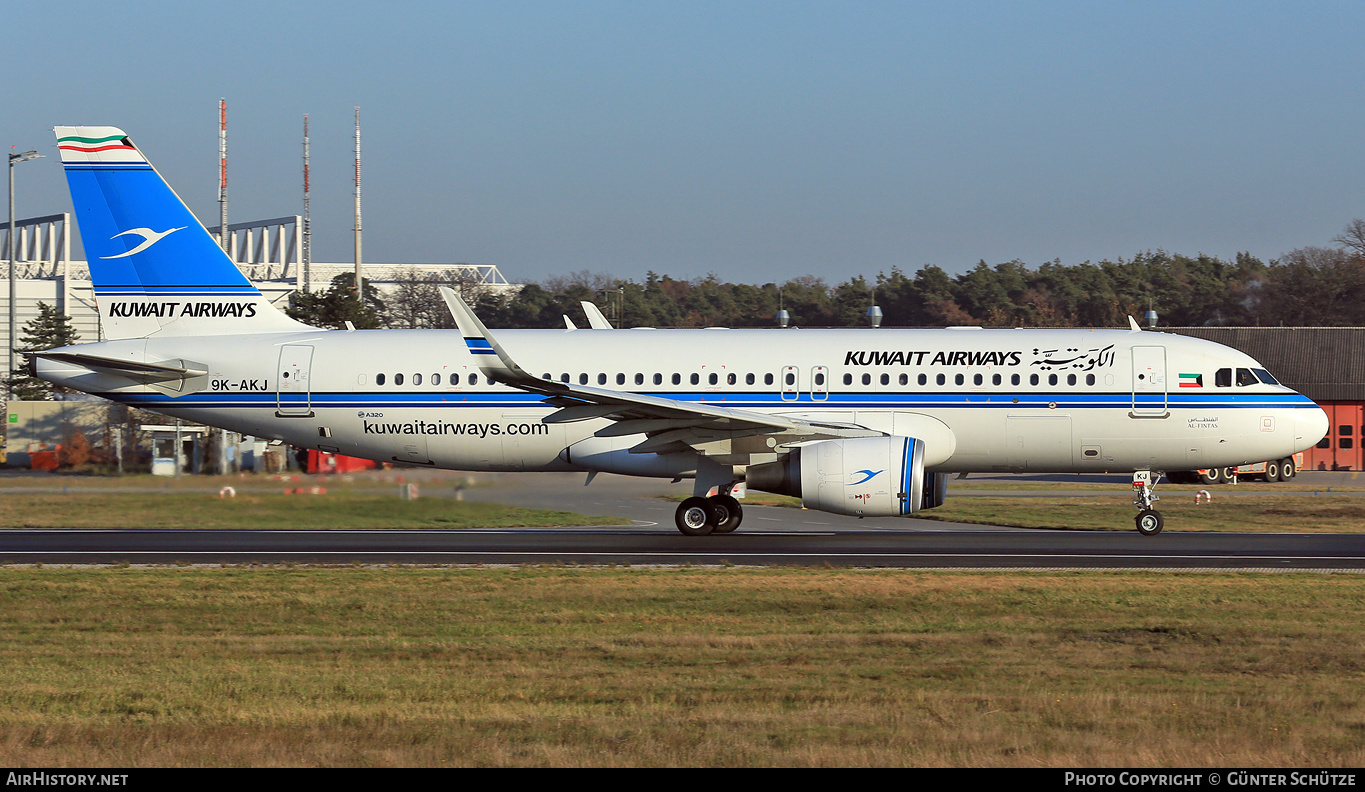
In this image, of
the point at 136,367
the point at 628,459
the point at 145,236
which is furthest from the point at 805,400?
the point at 145,236

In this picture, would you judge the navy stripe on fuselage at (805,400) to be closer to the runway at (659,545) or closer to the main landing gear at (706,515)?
the runway at (659,545)

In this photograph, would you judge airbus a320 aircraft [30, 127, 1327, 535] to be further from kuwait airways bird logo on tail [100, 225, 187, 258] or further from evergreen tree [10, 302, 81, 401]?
evergreen tree [10, 302, 81, 401]

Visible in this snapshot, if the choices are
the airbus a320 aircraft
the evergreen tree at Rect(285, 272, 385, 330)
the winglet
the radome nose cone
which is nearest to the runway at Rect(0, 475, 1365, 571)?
the airbus a320 aircraft

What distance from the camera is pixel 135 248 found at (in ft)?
79.4

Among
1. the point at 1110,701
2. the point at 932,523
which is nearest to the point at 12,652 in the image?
the point at 1110,701

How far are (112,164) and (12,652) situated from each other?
593 inches

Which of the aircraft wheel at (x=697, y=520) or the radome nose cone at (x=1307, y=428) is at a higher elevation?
the radome nose cone at (x=1307, y=428)

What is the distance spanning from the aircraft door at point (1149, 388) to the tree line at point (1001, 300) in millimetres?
47432

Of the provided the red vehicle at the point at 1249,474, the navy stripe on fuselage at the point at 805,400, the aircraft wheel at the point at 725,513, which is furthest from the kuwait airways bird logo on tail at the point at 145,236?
Answer: the red vehicle at the point at 1249,474

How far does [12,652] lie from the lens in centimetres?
1139

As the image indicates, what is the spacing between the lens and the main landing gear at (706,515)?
2230cm

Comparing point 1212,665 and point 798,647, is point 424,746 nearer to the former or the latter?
point 798,647

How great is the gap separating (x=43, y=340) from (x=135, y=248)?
145 ft

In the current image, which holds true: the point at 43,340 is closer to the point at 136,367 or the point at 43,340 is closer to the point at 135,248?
the point at 135,248
